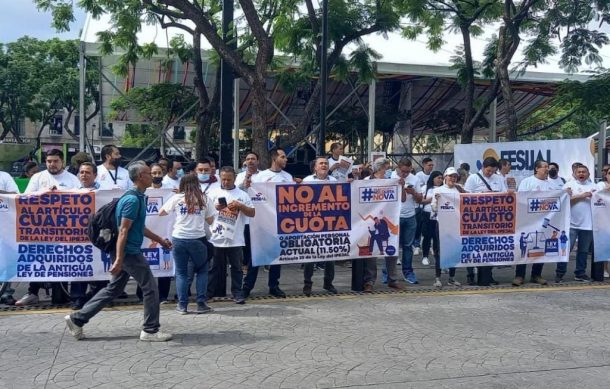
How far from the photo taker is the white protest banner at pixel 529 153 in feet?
44.7

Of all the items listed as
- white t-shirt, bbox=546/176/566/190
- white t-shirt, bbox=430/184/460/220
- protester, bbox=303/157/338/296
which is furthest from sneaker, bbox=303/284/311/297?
white t-shirt, bbox=546/176/566/190

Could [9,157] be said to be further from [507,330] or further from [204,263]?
[507,330]

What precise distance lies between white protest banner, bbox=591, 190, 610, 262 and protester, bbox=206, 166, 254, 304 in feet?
17.9

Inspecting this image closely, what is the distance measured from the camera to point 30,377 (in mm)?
5668

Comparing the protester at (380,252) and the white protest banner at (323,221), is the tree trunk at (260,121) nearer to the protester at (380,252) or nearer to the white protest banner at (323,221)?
the protester at (380,252)

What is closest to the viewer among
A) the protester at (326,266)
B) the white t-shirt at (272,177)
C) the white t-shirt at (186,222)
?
the white t-shirt at (186,222)

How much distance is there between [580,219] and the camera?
33.9ft

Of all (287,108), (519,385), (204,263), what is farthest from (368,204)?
(287,108)

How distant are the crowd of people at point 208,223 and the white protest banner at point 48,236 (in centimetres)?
25

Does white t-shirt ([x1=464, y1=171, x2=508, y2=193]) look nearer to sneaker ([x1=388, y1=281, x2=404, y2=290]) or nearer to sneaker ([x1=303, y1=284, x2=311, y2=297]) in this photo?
sneaker ([x1=388, y1=281, x2=404, y2=290])

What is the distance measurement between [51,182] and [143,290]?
257cm

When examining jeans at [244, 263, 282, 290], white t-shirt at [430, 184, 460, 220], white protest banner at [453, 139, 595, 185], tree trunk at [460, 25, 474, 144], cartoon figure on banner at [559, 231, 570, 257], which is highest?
tree trunk at [460, 25, 474, 144]

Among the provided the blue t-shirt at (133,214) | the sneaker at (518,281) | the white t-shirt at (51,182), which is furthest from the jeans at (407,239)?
the white t-shirt at (51,182)

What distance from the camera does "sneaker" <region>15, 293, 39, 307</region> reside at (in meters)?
8.35
